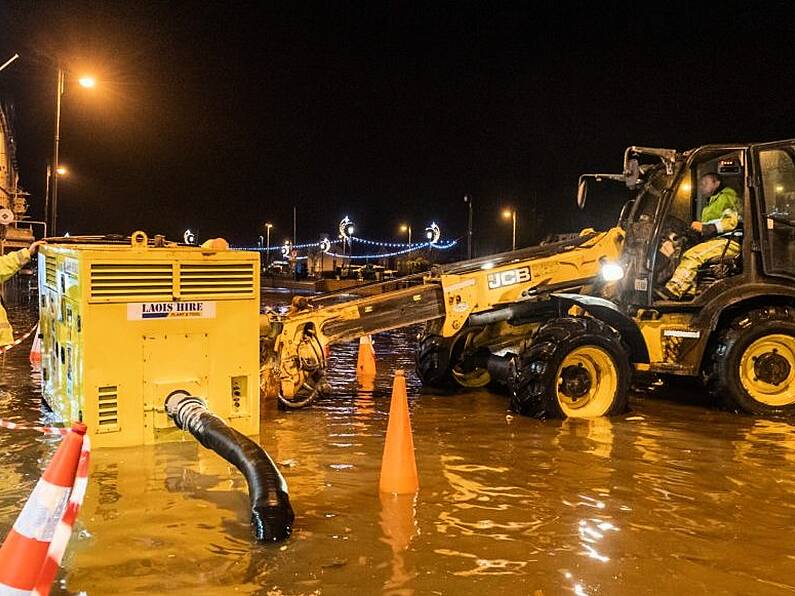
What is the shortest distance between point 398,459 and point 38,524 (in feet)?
9.74

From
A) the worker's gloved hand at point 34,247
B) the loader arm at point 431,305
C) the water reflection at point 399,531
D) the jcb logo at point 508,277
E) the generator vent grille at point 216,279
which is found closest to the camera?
the water reflection at point 399,531

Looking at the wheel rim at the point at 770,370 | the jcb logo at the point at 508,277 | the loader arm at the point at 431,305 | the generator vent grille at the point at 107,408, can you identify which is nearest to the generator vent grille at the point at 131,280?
the generator vent grille at the point at 107,408

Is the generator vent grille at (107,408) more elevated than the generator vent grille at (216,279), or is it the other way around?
the generator vent grille at (216,279)

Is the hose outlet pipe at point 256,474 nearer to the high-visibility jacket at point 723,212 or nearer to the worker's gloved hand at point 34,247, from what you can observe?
the worker's gloved hand at point 34,247

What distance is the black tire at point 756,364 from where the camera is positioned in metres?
8.44

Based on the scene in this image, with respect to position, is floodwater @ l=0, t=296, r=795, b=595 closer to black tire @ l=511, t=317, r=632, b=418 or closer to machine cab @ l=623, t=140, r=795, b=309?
black tire @ l=511, t=317, r=632, b=418

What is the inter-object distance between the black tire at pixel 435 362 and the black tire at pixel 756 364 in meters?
3.11

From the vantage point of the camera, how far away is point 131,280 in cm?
636

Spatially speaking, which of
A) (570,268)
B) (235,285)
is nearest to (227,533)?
(235,285)

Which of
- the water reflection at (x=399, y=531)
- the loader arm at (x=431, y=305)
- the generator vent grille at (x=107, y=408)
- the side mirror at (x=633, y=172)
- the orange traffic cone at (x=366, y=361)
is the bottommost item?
the water reflection at (x=399, y=531)

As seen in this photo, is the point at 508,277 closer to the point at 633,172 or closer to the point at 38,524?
the point at 633,172

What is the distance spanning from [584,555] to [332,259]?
68.5 meters

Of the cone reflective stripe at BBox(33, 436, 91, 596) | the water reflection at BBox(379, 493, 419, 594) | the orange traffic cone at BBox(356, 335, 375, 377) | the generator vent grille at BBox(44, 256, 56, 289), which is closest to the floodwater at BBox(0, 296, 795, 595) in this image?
the water reflection at BBox(379, 493, 419, 594)

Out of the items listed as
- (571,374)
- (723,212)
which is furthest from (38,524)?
(723,212)
